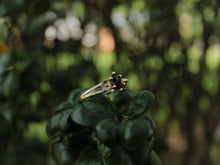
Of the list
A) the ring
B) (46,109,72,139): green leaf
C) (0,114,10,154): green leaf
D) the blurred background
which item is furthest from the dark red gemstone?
the blurred background

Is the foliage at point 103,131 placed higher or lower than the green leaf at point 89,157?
higher

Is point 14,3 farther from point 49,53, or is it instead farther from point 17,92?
point 49,53

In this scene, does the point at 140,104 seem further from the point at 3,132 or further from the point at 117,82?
the point at 3,132

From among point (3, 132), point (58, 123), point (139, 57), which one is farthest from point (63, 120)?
point (139, 57)

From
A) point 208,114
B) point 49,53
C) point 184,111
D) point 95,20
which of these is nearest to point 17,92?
point 49,53

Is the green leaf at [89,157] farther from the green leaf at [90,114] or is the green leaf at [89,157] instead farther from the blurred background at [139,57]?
the blurred background at [139,57]

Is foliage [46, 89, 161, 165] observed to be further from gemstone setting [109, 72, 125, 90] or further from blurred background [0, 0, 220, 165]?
blurred background [0, 0, 220, 165]

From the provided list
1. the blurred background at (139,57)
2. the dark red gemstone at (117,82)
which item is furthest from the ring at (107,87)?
the blurred background at (139,57)
